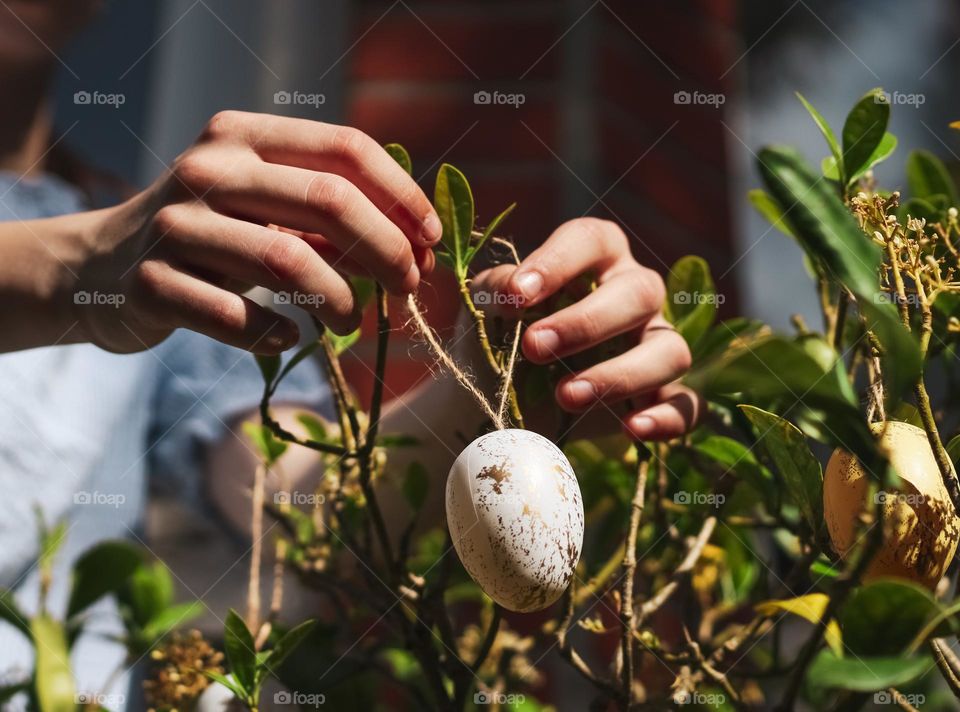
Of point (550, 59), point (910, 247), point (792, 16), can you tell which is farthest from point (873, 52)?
point (910, 247)

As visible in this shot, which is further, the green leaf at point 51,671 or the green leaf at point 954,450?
the green leaf at point 51,671

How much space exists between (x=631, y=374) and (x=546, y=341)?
63mm

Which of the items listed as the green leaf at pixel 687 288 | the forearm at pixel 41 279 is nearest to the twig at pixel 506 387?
the green leaf at pixel 687 288

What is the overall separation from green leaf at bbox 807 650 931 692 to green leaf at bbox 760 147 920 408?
0.09m

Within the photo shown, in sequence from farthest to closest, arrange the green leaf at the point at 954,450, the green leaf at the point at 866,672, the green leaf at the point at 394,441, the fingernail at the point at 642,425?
the green leaf at the point at 394,441 → the fingernail at the point at 642,425 → the green leaf at the point at 954,450 → the green leaf at the point at 866,672

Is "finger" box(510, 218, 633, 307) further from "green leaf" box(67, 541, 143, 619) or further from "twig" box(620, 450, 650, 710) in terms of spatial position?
"green leaf" box(67, 541, 143, 619)

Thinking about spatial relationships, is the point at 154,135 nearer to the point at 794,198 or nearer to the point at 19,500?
the point at 19,500

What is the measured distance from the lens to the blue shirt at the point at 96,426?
1069 millimetres

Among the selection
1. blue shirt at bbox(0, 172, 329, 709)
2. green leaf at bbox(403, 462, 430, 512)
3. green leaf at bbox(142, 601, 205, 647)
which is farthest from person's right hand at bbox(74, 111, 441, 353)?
blue shirt at bbox(0, 172, 329, 709)

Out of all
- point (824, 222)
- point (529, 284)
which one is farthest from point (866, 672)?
point (529, 284)

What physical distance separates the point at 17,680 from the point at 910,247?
0.68 metres

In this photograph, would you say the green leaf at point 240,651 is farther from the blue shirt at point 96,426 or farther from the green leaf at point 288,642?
the blue shirt at point 96,426

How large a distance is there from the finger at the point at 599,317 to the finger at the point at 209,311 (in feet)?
0.43

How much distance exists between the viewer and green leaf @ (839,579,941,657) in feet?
0.86
